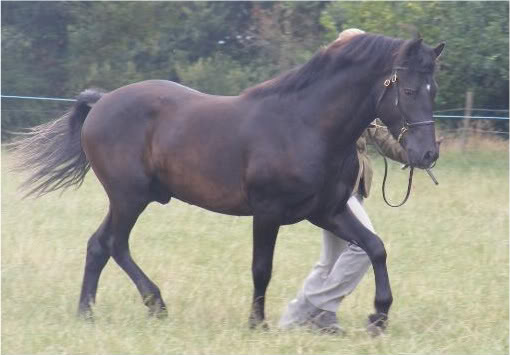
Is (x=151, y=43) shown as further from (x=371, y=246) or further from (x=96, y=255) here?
(x=371, y=246)

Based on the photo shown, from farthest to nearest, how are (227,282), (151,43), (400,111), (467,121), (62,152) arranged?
(151,43), (467,121), (227,282), (62,152), (400,111)

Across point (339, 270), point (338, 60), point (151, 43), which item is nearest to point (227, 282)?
point (339, 270)

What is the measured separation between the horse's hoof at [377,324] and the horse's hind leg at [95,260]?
1838 millimetres

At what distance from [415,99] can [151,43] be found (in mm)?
16199

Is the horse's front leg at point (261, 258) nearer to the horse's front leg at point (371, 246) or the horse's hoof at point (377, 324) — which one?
the horse's front leg at point (371, 246)

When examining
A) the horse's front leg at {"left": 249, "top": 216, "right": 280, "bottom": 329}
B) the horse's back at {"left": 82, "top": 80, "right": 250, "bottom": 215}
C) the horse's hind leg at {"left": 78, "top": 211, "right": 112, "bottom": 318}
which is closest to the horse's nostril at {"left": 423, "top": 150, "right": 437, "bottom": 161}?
the horse's front leg at {"left": 249, "top": 216, "right": 280, "bottom": 329}

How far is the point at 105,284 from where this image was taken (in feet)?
20.3

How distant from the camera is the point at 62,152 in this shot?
605cm

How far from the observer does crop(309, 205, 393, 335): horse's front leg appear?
16.0 ft

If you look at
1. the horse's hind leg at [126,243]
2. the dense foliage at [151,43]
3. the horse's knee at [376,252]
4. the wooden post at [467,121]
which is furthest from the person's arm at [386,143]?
the dense foliage at [151,43]

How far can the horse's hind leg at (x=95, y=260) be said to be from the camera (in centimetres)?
555

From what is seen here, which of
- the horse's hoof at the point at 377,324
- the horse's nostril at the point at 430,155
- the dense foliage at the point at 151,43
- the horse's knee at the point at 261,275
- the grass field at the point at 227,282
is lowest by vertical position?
the dense foliage at the point at 151,43

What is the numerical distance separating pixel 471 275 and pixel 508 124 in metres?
10.9

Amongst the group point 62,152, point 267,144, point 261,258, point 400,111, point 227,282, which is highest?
point 400,111
